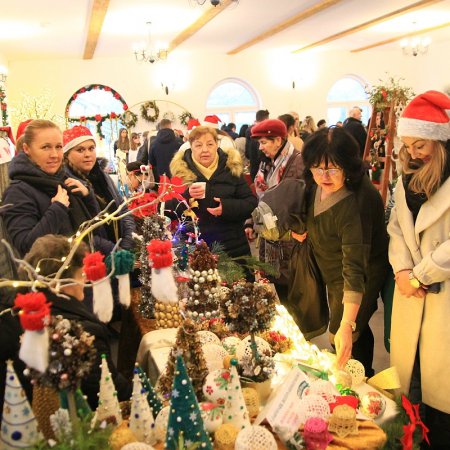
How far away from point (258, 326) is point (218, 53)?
10.1 meters

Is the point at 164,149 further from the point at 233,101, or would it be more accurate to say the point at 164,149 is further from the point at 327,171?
the point at 233,101

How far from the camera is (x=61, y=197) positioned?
207cm

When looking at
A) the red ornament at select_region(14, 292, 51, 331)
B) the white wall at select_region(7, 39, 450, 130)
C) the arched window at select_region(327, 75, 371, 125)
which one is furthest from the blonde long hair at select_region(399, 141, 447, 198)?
the arched window at select_region(327, 75, 371, 125)

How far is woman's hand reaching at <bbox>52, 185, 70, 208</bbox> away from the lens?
6.74ft

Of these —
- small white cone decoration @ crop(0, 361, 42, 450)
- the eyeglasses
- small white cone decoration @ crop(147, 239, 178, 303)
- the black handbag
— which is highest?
the eyeglasses

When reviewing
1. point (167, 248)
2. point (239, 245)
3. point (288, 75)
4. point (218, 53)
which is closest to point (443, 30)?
point (288, 75)

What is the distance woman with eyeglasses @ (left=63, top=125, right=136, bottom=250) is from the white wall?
325 inches

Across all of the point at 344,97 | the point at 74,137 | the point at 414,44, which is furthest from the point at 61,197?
the point at 344,97

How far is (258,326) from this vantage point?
1434 millimetres

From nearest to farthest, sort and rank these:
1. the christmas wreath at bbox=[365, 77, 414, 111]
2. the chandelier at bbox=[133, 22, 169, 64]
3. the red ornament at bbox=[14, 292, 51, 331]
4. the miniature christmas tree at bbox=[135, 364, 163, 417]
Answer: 1. the red ornament at bbox=[14, 292, 51, 331]
2. the miniature christmas tree at bbox=[135, 364, 163, 417]
3. the christmas wreath at bbox=[365, 77, 414, 111]
4. the chandelier at bbox=[133, 22, 169, 64]

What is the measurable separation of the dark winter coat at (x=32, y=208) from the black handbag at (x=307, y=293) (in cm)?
100

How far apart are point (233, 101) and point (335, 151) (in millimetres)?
10084

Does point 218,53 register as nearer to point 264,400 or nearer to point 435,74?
point 435,74

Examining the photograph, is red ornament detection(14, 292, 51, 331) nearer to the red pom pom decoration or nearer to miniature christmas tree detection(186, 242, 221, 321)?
the red pom pom decoration
